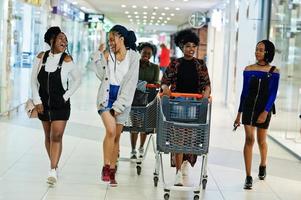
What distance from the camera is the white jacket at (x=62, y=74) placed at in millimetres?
5766

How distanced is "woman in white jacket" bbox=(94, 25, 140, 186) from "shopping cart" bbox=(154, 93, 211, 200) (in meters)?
0.45

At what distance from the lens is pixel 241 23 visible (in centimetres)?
1254

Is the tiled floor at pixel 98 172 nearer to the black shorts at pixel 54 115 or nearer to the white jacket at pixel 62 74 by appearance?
the black shorts at pixel 54 115

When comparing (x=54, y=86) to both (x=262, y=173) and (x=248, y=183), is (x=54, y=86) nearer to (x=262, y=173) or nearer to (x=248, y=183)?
(x=248, y=183)

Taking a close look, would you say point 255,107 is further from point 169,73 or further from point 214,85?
point 214,85

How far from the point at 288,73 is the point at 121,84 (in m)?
5.09

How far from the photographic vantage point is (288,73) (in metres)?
10.1

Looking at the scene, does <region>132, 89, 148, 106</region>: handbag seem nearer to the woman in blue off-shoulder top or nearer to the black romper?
the black romper

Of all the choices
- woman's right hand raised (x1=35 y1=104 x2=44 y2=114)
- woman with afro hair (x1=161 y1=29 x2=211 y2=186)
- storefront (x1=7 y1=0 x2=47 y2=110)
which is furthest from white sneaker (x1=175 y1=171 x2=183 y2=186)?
storefront (x1=7 y1=0 x2=47 y2=110)

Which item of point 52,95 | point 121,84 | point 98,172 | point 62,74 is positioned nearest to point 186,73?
point 121,84

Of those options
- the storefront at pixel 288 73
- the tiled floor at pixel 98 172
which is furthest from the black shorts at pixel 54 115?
the storefront at pixel 288 73

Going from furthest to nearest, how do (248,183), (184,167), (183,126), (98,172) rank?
(98,172) → (184,167) → (248,183) → (183,126)

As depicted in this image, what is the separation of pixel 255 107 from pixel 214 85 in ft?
54.2

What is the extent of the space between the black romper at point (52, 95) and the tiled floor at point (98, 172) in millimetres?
682
